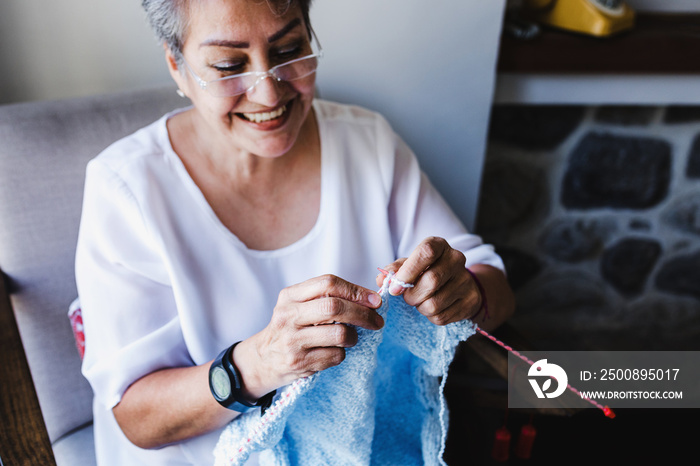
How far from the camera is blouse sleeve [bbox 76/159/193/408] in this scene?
3.33 feet

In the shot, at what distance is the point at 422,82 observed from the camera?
1.52m

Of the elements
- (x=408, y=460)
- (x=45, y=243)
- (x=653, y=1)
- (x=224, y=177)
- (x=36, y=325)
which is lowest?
Result: (x=408, y=460)

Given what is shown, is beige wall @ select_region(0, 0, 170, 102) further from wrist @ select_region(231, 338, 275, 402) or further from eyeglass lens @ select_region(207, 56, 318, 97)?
wrist @ select_region(231, 338, 275, 402)

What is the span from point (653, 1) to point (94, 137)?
1809 mm

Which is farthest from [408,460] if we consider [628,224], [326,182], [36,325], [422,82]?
[628,224]

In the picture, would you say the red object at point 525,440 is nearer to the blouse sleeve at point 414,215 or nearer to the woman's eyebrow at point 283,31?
the blouse sleeve at point 414,215

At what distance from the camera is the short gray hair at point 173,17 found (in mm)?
944

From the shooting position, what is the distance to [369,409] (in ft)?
3.22

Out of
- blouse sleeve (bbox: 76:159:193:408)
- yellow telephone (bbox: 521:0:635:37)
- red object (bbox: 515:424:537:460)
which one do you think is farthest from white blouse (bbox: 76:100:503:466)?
yellow telephone (bbox: 521:0:635:37)

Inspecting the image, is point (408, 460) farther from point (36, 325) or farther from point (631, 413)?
point (631, 413)

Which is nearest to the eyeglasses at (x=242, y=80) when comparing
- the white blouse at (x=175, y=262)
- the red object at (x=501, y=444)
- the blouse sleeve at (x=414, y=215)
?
the white blouse at (x=175, y=262)

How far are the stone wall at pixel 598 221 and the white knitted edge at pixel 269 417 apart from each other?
1.30 m

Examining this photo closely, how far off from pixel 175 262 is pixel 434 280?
49 centimetres

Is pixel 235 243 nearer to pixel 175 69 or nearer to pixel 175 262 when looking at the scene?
pixel 175 262
